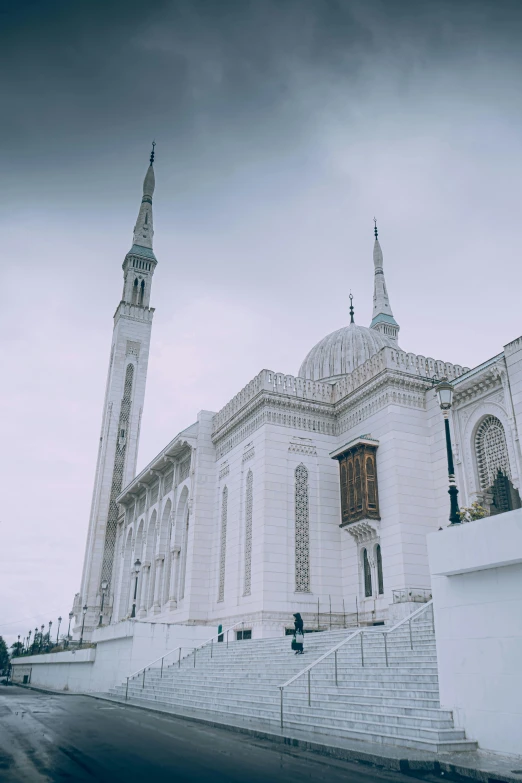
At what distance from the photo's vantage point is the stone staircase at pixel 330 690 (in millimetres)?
8953

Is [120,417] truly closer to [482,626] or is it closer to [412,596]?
[412,596]

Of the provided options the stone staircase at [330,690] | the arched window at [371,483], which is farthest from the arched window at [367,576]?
the stone staircase at [330,690]

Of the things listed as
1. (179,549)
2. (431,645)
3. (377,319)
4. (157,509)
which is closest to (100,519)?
(157,509)

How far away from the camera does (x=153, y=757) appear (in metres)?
8.02

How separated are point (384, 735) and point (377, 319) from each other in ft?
114

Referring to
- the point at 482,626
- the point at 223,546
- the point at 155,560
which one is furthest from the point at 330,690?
the point at 155,560

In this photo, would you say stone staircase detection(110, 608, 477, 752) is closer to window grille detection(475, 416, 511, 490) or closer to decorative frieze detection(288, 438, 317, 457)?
window grille detection(475, 416, 511, 490)

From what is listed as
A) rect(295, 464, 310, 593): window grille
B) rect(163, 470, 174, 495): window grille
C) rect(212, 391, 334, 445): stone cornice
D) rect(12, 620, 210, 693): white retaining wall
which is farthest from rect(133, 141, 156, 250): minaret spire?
rect(12, 620, 210, 693): white retaining wall

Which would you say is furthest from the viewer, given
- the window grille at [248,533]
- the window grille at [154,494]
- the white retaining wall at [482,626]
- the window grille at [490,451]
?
the window grille at [154,494]

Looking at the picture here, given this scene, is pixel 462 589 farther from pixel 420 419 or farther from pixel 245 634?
pixel 245 634

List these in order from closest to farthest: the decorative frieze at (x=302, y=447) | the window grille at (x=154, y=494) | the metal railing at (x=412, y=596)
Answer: the metal railing at (x=412, y=596)
the decorative frieze at (x=302, y=447)
the window grille at (x=154, y=494)

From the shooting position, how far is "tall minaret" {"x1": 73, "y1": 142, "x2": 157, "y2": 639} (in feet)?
138

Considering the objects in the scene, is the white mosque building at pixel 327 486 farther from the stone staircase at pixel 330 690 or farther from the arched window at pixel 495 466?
the stone staircase at pixel 330 690

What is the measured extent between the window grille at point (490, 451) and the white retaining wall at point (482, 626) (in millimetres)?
10908
